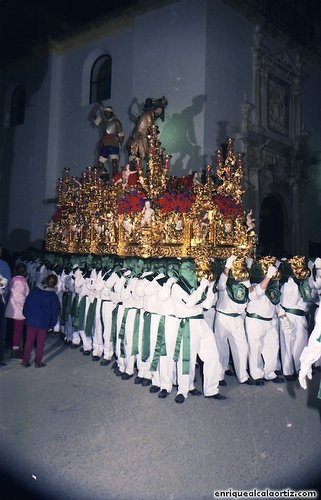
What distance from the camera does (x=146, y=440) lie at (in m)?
4.16

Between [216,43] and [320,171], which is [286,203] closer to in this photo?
[320,171]

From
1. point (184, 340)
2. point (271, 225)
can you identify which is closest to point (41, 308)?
point (184, 340)

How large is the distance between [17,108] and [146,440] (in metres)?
18.7

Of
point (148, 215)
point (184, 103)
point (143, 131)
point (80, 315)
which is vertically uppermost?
point (184, 103)

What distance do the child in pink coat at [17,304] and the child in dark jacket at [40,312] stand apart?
2.18 ft

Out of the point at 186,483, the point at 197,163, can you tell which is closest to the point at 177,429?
the point at 186,483

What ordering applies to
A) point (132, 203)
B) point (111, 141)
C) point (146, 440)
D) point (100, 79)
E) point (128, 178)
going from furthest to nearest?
point (100, 79), point (111, 141), point (128, 178), point (132, 203), point (146, 440)

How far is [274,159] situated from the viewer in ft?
48.3

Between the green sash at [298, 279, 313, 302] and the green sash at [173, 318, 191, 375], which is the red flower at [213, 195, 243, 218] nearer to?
the green sash at [298, 279, 313, 302]

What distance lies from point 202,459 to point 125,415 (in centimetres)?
128

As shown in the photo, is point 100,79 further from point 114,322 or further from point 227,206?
point 114,322

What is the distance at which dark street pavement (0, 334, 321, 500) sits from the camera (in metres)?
3.41

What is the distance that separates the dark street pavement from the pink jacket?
1446 mm

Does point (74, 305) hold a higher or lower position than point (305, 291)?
lower
